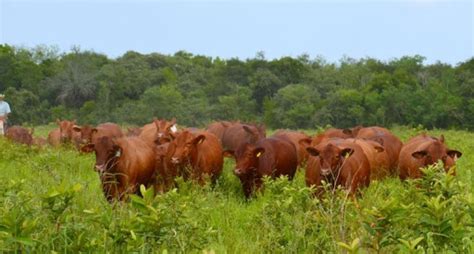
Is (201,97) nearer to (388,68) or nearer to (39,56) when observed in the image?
(388,68)

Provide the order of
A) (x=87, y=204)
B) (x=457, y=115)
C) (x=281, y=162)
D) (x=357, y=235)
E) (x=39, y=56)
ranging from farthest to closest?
(x=39, y=56), (x=457, y=115), (x=281, y=162), (x=87, y=204), (x=357, y=235)

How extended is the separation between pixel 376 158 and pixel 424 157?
1.08 m

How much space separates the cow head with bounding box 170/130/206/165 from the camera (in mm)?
10164

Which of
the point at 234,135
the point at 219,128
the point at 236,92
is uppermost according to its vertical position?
→ the point at 234,135

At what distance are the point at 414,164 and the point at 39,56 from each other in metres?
74.6

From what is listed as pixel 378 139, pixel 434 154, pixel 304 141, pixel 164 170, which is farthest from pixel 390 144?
pixel 164 170

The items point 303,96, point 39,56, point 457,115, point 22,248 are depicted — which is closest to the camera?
point 22,248

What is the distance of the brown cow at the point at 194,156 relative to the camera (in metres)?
10.2

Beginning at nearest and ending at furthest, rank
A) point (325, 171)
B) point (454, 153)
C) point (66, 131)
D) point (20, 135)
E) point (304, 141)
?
point (325, 171) < point (454, 153) < point (304, 141) < point (20, 135) < point (66, 131)

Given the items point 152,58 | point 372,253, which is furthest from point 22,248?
point 152,58

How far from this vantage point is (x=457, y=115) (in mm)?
45188

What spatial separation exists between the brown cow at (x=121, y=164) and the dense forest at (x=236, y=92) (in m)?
37.2

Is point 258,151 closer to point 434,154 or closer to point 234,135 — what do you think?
point 434,154

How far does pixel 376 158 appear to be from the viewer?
1145 centimetres
